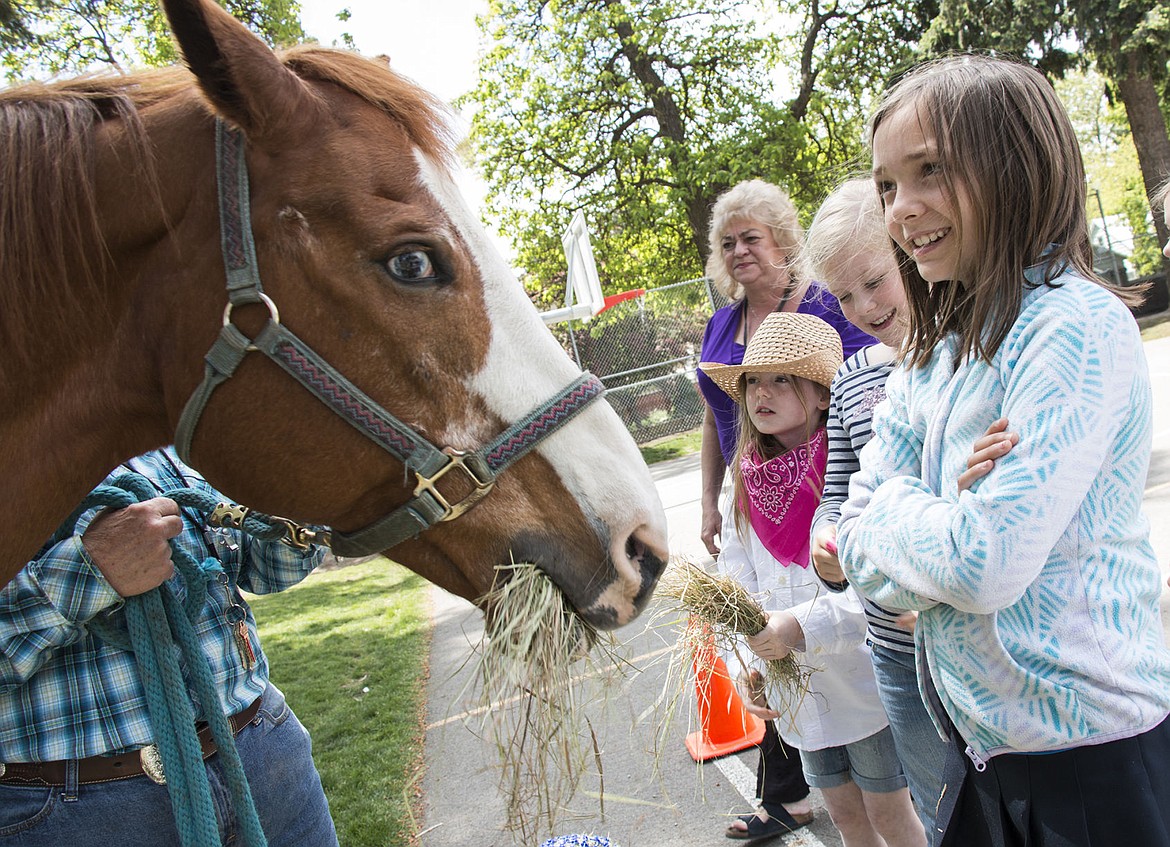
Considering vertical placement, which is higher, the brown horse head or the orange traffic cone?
the brown horse head

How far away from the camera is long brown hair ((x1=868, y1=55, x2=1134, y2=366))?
1.30 meters

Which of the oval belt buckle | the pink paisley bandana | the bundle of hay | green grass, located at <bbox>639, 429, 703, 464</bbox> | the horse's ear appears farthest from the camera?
green grass, located at <bbox>639, 429, 703, 464</bbox>

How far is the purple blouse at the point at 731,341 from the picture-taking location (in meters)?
2.94

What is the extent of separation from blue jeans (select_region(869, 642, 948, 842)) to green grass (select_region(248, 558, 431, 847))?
1.15m

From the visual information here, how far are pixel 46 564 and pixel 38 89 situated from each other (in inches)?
33.2

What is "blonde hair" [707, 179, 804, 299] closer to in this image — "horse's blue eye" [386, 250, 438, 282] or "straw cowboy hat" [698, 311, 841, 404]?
"straw cowboy hat" [698, 311, 841, 404]

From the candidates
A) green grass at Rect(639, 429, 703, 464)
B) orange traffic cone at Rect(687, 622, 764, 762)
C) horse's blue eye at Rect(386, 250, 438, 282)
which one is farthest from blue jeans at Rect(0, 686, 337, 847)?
green grass at Rect(639, 429, 703, 464)

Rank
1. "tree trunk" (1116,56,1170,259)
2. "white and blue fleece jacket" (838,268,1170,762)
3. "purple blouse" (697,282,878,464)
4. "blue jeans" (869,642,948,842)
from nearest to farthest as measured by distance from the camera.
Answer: "white and blue fleece jacket" (838,268,1170,762) → "blue jeans" (869,642,948,842) → "purple blouse" (697,282,878,464) → "tree trunk" (1116,56,1170,259)

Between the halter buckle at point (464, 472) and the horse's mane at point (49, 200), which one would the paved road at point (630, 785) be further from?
the horse's mane at point (49, 200)

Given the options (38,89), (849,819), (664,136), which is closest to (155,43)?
(664,136)

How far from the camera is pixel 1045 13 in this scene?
13.9 m

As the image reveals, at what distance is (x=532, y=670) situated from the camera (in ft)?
4.46

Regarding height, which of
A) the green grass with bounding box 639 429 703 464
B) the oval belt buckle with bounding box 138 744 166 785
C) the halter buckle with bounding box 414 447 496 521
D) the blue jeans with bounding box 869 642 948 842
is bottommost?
the green grass with bounding box 639 429 703 464

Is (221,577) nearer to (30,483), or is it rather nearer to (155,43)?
(30,483)
